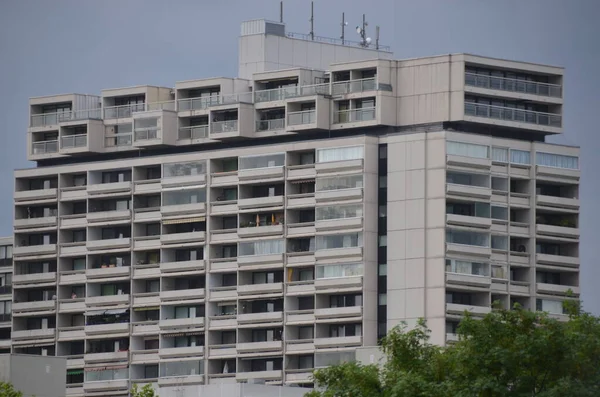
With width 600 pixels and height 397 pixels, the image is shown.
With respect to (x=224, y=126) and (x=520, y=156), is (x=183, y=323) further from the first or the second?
(x=520, y=156)

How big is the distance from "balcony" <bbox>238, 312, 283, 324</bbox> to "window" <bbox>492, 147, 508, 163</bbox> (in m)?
21.6

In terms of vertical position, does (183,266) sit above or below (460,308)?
above

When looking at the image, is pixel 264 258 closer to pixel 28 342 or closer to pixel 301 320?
pixel 301 320

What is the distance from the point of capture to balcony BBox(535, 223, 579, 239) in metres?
186

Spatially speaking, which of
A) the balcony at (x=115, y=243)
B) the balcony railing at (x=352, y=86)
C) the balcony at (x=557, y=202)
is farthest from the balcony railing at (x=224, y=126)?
the balcony at (x=557, y=202)

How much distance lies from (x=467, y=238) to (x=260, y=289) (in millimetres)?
18325

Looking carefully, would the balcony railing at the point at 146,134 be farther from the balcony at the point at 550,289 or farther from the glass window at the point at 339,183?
the balcony at the point at 550,289

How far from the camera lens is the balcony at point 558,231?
186m

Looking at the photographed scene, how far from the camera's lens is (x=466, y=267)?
18100 cm

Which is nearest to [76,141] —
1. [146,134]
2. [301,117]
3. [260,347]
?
[146,134]

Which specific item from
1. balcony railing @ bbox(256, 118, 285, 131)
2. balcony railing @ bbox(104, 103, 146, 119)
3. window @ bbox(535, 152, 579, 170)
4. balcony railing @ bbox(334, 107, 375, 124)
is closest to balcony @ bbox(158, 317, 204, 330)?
balcony railing @ bbox(256, 118, 285, 131)

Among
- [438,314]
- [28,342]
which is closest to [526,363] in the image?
[438,314]

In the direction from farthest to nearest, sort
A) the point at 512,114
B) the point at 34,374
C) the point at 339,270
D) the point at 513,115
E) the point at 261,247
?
the point at 261,247 < the point at 513,115 < the point at 512,114 < the point at 339,270 < the point at 34,374

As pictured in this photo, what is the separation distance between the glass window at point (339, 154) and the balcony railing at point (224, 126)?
9.46 meters
